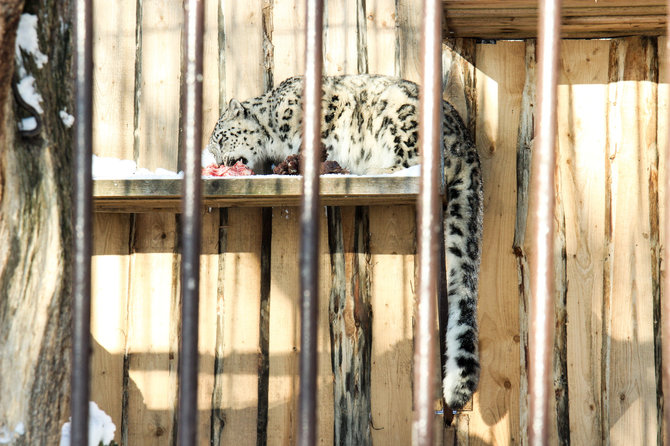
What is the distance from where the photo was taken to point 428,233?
90 centimetres

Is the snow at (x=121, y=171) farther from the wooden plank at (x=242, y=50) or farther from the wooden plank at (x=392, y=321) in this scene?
the wooden plank at (x=392, y=321)

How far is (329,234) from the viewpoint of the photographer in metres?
2.88

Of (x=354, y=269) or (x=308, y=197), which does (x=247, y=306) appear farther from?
(x=308, y=197)

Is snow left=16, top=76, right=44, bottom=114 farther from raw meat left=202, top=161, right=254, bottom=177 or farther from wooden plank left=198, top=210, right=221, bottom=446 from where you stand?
wooden plank left=198, top=210, right=221, bottom=446

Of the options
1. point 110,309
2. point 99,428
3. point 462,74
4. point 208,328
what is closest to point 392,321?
point 208,328

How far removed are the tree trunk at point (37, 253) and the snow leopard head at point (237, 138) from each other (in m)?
1.86

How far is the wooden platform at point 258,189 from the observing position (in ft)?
7.51

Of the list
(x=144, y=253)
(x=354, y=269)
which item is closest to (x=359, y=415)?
(x=354, y=269)

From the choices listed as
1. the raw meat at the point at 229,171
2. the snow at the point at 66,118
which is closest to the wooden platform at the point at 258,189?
the raw meat at the point at 229,171

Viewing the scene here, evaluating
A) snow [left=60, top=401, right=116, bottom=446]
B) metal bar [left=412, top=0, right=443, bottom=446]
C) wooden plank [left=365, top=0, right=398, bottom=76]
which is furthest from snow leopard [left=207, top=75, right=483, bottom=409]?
metal bar [left=412, top=0, right=443, bottom=446]

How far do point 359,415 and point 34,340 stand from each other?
1931mm

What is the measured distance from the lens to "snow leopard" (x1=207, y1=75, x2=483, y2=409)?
260 centimetres

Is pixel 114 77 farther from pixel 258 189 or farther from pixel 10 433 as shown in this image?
pixel 10 433

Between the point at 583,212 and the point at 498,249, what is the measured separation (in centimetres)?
33
